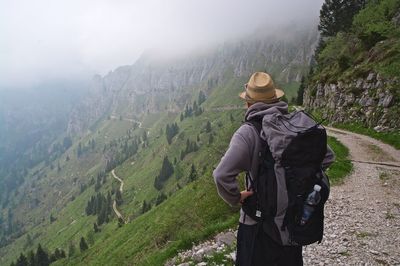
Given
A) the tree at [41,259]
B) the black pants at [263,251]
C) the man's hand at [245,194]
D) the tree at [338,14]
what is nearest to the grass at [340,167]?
the black pants at [263,251]

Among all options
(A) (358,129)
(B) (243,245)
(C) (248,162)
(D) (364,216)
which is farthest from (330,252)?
(A) (358,129)

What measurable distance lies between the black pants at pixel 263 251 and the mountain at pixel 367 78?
93.1 ft

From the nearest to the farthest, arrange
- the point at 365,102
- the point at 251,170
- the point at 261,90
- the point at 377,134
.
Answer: the point at 251,170
the point at 261,90
the point at 377,134
the point at 365,102

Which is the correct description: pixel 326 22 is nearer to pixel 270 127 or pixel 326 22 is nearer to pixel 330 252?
pixel 330 252

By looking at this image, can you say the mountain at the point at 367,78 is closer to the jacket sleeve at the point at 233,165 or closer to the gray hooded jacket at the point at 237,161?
the gray hooded jacket at the point at 237,161

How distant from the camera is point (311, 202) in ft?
17.2

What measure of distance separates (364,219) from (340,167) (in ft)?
27.2

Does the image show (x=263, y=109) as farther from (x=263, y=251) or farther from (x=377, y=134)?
(x=377, y=134)

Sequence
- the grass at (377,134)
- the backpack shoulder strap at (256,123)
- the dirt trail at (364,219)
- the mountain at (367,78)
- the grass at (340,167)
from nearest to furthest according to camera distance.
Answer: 1. the backpack shoulder strap at (256,123)
2. the dirt trail at (364,219)
3. the grass at (340,167)
4. the grass at (377,134)
5. the mountain at (367,78)

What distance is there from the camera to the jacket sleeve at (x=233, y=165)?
532 cm

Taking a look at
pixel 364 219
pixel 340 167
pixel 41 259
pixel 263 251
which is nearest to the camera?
pixel 263 251

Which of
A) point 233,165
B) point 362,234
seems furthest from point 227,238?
point 233,165

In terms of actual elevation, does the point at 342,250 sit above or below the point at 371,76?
above

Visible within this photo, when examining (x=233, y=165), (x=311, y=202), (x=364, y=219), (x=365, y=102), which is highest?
(x=233, y=165)
